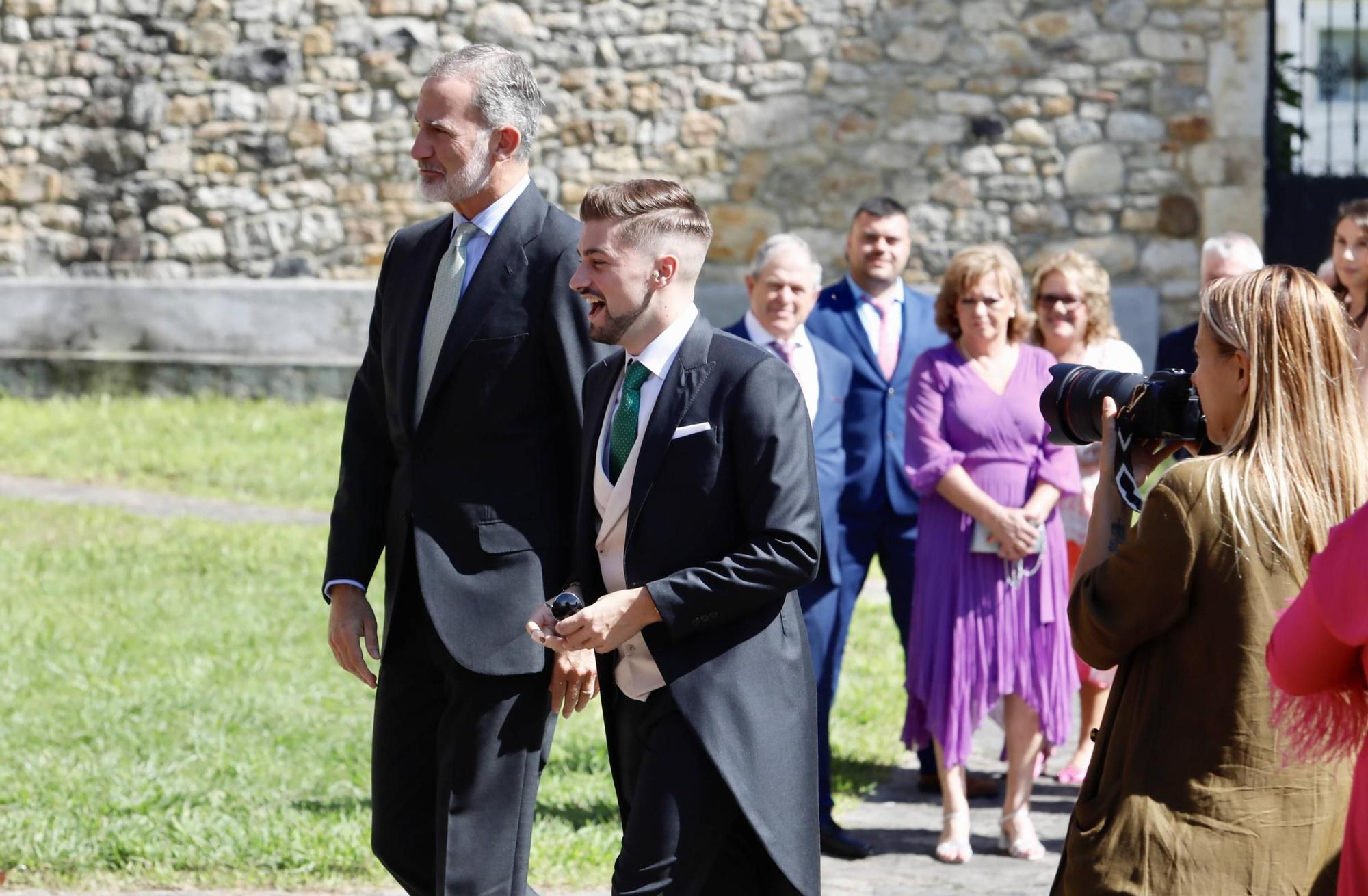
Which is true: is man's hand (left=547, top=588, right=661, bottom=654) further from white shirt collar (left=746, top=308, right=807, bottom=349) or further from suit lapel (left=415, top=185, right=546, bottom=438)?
white shirt collar (left=746, top=308, right=807, bottom=349)

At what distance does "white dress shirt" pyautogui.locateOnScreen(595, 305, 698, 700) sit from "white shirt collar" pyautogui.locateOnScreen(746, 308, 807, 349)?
7.25ft

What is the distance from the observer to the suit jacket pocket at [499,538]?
347 centimetres

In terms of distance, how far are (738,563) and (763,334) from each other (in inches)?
101

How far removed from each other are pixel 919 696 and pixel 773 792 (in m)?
2.43

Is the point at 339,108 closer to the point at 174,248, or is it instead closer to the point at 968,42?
the point at 174,248

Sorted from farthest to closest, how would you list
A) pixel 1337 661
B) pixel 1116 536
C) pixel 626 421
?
pixel 626 421 < pixel 1116 536 < pixel 1337 661

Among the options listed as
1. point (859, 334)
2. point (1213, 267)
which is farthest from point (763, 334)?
point (1213, 267)

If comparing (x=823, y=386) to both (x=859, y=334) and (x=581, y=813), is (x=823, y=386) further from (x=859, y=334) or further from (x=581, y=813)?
(x=581, y=813)

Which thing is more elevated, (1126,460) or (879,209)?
(879,209)

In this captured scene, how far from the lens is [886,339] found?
611cm

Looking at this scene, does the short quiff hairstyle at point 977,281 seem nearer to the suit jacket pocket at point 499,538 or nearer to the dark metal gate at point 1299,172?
the suit jacket pocket at point 499,538

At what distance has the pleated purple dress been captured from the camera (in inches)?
210

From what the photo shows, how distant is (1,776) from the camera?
5.52 m

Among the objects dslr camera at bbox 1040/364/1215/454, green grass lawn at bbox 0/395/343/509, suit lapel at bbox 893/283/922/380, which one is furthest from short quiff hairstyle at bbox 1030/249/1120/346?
green grass lawn at bbox 0/395/343/509
